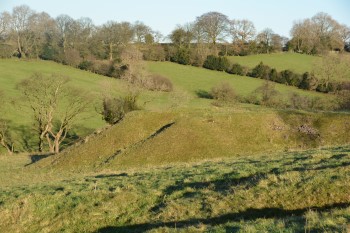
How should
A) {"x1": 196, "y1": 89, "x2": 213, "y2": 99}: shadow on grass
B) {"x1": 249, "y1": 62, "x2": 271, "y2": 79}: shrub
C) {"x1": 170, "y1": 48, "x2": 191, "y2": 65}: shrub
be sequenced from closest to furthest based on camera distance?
{"x1": 196, "y1": 89, "x2": 213, "y2": 99}: shadow on grass → {"x1": 249, "y1": 62, "x2": 271, "y2": 79}: shrub → {"x1": 170, "y1": 48, "x2": 191, "y2": 65}: shrub

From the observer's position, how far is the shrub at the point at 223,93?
80500 mm

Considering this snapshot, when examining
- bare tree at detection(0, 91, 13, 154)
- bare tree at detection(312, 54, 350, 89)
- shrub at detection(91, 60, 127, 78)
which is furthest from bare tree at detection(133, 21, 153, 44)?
bare tree at detection(0, 91, 13, 154)

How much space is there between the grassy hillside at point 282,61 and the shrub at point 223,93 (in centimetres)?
1967

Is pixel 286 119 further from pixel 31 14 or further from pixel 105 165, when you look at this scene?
pixel 31 14

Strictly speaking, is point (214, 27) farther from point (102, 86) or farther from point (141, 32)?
point (102, 86)

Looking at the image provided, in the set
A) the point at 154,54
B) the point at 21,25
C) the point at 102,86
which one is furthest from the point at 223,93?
the point at 21,25

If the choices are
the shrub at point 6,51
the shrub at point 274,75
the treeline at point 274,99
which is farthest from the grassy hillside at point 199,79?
the shrub at point 6,51

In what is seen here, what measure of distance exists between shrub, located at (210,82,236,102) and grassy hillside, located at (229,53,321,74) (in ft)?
64.5

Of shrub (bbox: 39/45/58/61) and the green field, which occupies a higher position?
shrub (bbox: 39/45/58/61)

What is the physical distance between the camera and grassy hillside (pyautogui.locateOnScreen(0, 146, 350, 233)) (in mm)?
10383

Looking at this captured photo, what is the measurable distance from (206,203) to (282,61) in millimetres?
96881

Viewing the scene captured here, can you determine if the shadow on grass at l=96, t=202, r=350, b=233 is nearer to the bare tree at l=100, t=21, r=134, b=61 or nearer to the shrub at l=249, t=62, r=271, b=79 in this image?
the shrub at l=249, t=62, r=271, b=79

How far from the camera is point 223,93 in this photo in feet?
273

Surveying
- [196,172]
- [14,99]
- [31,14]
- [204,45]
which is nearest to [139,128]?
[196,172]
